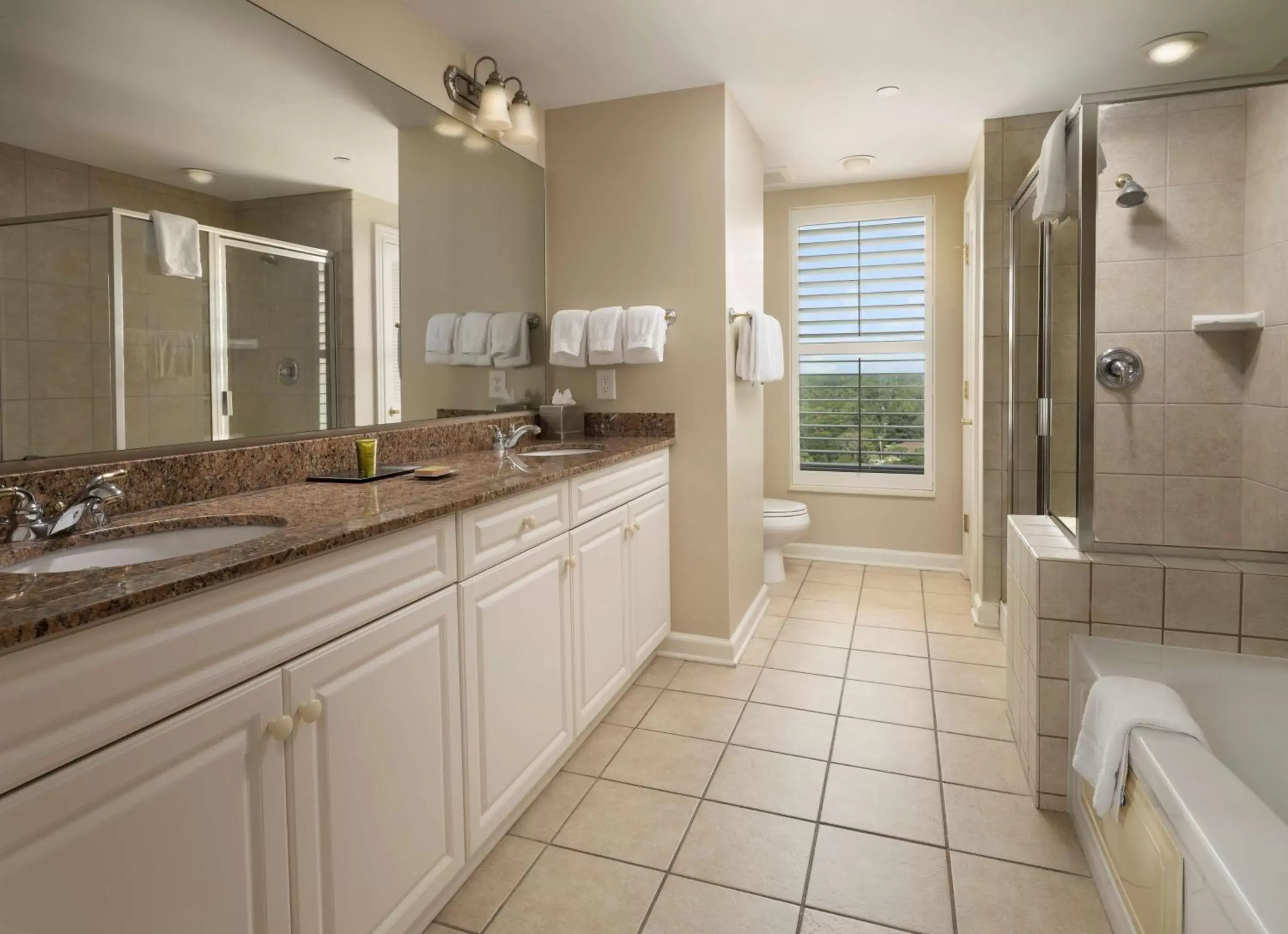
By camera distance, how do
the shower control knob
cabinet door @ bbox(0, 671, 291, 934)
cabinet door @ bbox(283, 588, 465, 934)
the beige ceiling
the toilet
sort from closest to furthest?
1. cabinet door @ bbox(0, 671, 291, 934)
2. cabinet door @ bbox(283, 588, 465, 934)
3. the shower control knob
4. the beige ceiling
5. the toilet

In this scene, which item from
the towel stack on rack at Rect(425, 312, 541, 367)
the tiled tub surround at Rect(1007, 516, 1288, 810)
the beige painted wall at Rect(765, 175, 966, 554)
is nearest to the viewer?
the tiled tub surround at Rect(1007, 516, 1288, 810)

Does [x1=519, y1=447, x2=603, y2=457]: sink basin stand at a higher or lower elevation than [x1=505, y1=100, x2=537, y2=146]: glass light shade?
lower

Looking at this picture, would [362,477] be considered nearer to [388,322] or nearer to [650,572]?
[388,322]

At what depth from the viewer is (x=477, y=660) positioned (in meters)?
1.62

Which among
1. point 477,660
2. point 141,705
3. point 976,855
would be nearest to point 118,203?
point 141,705

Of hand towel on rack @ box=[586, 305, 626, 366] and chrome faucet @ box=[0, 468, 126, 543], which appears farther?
hand towel on rack @ box=[586, 305, 626, 366]

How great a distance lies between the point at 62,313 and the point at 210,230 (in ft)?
1.24

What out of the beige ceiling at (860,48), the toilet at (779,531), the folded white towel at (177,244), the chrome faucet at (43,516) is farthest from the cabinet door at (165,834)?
the toilet at (779,531)

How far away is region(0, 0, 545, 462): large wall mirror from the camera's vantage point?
1.31 meters

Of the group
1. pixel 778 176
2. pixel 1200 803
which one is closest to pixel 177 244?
pixel 1200 803

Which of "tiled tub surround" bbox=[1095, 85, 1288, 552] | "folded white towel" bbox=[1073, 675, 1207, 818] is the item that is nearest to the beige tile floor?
"folded white towel" bbox=[1073, 675, 1207, 818]

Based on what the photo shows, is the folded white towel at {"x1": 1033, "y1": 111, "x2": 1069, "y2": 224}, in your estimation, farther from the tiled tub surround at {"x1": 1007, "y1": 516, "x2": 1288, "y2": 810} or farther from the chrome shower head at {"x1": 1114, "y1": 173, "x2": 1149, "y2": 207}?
the tiled tub surround at {"x1": 1007, "y1": 516, "x2": 1288, "y2": 810}

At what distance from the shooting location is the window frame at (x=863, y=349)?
167 inches

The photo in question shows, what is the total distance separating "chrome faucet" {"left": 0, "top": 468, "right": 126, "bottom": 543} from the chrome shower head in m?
2.44
